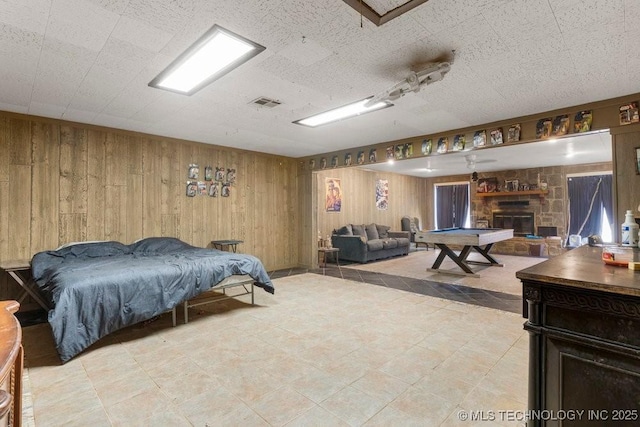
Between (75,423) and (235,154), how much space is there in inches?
188

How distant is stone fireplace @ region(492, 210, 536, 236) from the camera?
897 centimetres

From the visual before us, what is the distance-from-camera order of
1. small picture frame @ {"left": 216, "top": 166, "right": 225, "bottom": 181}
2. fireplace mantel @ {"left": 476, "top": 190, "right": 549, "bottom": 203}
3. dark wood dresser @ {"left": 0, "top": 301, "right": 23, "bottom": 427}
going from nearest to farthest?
dark wood dresser @ {"left": 0, "top": 301, "right": 23, "bottom": 427} → small picture frame @ {"left": 216, "top": 166, "right": 225, "bottom": 181} → fireplace mantel @ {"left": 476, "top": 190, "right": 549, "bottom": 203}

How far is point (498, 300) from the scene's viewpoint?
4.21 meters

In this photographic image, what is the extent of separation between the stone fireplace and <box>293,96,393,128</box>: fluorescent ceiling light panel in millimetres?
7510

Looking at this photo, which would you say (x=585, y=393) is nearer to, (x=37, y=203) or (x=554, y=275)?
(x=554, y=275)

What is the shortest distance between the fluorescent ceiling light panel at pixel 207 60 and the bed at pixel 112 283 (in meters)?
1.86

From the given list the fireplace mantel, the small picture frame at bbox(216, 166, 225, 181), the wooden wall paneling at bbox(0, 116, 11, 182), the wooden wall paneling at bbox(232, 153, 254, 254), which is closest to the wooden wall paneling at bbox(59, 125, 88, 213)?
the wooden wall paneling at bbox(0, 116, 11, 182)

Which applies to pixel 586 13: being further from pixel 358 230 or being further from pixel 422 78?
pixel 358 230

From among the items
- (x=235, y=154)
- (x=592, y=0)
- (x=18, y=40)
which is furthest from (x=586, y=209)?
(x=18, y=40)

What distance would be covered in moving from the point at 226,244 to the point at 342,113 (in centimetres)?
307

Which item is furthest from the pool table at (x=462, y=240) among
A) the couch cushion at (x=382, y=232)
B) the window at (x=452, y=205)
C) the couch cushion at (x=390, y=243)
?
the window at (x=452, y=205)

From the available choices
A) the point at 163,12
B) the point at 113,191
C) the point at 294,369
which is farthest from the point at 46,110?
the point at 294,369

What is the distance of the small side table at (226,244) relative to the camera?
17.8ft

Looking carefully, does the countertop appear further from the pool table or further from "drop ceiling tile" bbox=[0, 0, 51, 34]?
the pool table
